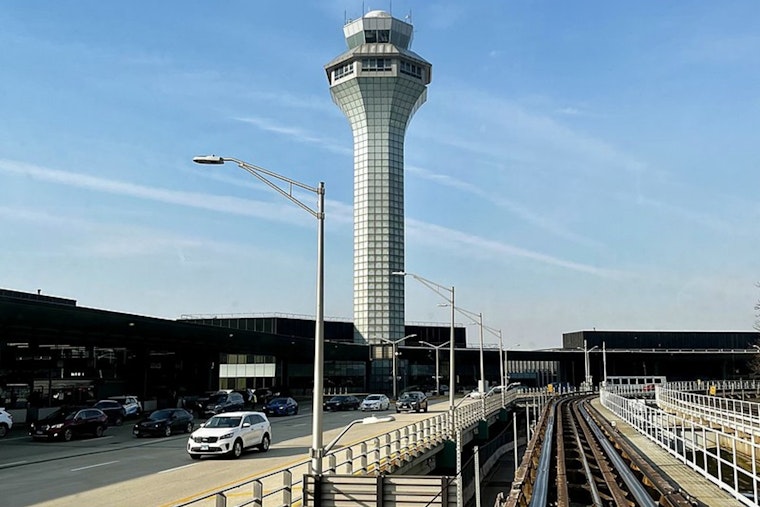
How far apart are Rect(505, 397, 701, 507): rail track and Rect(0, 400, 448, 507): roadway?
8345 mm

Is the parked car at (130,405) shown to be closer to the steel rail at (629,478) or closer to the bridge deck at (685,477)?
the steel rail at (629,478)

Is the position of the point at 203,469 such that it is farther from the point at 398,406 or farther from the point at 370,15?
the point at 370,15

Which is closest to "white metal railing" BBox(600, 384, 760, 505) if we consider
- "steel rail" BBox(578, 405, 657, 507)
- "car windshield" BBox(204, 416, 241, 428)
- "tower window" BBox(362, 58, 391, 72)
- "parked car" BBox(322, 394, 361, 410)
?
"steel rail" BBox(578, 405, 657, 507)

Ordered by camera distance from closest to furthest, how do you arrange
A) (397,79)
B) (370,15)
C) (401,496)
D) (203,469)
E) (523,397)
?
(401,496) → (203,469) → (523,397) → (397,79) → (370,15)

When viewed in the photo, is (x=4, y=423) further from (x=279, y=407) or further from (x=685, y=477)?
(x=685, y=477)

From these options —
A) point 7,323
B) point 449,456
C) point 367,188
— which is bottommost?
point 449,456

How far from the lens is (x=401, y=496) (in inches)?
687

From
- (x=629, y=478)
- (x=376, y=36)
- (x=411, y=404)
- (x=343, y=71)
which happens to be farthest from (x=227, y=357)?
(x=629, y=478)

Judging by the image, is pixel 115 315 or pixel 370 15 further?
pixel 370 15

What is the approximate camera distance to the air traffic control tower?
143375mm

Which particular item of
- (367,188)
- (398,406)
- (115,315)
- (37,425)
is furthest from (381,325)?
(37,425)

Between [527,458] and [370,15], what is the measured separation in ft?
439

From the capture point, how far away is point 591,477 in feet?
80.8

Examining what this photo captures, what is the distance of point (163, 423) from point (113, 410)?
10.6 metres
